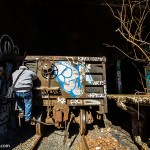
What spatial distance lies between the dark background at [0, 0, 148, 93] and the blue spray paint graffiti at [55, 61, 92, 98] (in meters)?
2.21

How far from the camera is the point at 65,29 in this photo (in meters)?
13.8

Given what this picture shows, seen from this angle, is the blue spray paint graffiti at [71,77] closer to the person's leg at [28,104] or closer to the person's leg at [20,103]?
the person's leg at [28,104]

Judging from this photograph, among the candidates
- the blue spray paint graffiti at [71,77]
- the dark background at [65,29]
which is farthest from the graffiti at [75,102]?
the dark background at [65,29]

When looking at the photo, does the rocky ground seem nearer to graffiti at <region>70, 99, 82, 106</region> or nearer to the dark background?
graffiti at <region>70, 99, 82, 106</region>

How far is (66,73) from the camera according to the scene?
23.2 feet

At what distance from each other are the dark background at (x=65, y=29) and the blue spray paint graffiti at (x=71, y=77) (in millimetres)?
2209

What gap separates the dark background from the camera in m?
9.91

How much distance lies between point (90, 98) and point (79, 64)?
115 centimetres

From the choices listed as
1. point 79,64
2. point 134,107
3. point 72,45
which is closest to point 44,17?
point 72,45

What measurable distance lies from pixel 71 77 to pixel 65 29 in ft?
24.2

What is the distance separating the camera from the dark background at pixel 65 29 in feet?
32.5

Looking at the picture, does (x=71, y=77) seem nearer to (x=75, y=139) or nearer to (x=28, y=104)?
(x=28, y=104)

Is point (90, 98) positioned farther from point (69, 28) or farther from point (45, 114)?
point (69, 28)

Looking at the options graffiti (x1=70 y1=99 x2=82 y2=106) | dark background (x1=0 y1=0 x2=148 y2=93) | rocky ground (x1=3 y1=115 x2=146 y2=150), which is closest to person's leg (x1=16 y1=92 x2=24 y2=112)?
rocky ground (x1=3 y1=115 x2=146 y2=150)
